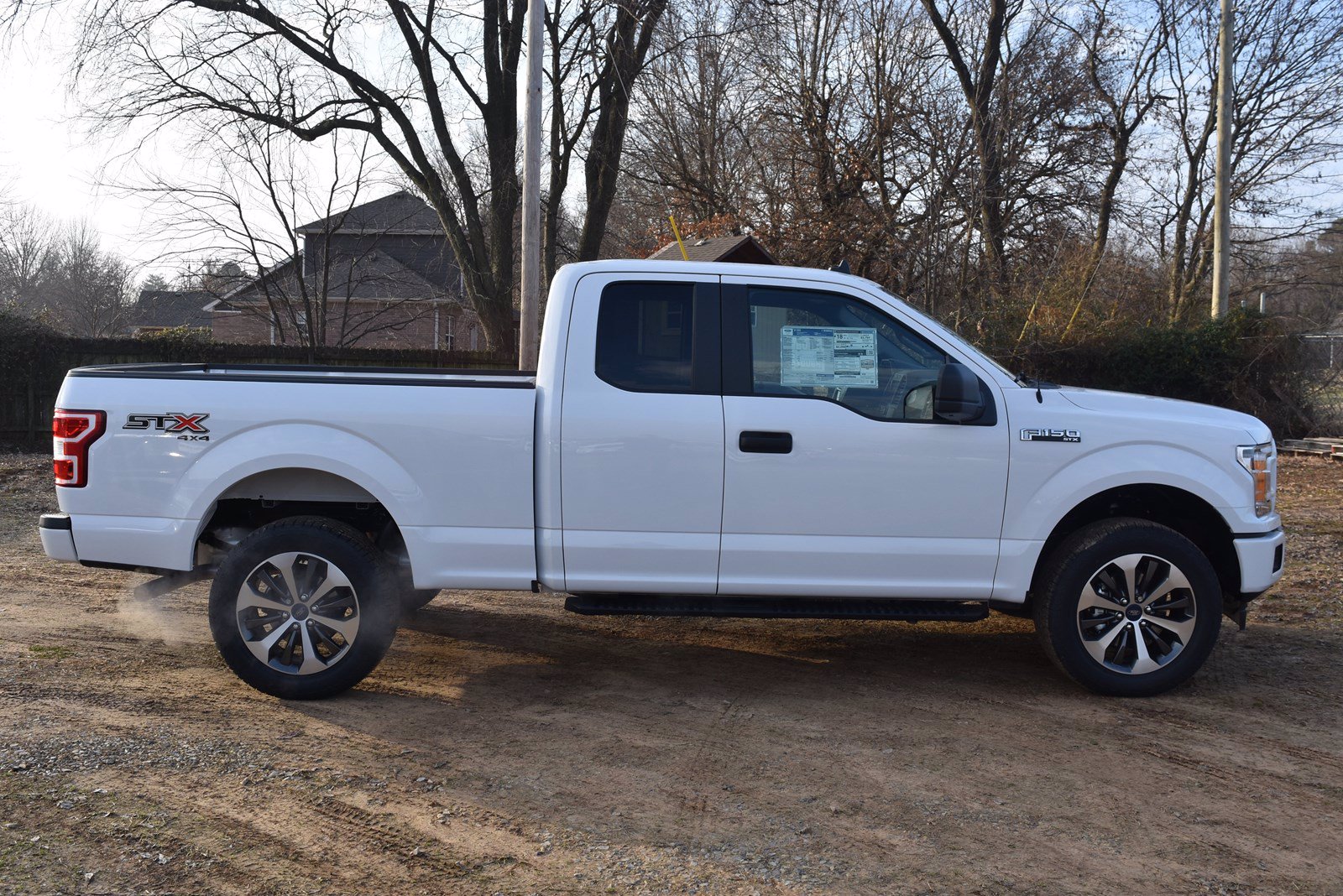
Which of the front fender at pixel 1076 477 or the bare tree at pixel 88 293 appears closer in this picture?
the front fender at pixel 1076 477

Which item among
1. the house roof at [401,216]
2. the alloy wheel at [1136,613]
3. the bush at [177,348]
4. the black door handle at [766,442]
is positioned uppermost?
the house roof at [401,216]

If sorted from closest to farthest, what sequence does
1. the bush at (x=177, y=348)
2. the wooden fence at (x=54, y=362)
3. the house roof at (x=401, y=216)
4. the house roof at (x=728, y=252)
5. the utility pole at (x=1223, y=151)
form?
the utility pole at (x=1223, y=151) → the house roof at (x=728, y=252) → the wooden fence at (x=54, y=362) → the bush at (x=177, y=348) → the house roof at (x=401, y=216)

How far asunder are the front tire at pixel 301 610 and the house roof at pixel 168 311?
33.7m

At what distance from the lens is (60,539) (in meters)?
5.16

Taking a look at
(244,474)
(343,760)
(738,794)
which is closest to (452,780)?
(343,760)

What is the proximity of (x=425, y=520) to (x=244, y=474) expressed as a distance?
0.91m

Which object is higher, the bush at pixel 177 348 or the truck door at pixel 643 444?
the bush at pixel 177 348

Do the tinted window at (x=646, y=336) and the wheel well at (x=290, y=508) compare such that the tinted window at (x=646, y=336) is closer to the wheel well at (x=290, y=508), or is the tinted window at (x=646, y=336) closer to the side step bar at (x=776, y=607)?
the side step bar at (x=776, y=607)

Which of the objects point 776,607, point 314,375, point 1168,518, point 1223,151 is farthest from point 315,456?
point 1223,151

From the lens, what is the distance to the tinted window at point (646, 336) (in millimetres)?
5203

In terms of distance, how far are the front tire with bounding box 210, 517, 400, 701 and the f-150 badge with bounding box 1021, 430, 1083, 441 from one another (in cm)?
324

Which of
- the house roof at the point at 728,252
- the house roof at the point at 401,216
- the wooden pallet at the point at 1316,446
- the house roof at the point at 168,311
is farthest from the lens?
the house roof at the point at 168,311

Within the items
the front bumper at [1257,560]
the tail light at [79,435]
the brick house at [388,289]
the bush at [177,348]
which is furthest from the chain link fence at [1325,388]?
the brick house at [388,289]

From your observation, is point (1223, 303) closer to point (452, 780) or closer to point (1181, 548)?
point (1181, 548)
